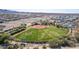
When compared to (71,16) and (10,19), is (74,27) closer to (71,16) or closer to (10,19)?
(71,16)

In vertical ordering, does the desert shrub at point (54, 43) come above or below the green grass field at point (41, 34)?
below

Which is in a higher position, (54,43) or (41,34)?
(41,34)

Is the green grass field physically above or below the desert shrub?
above
